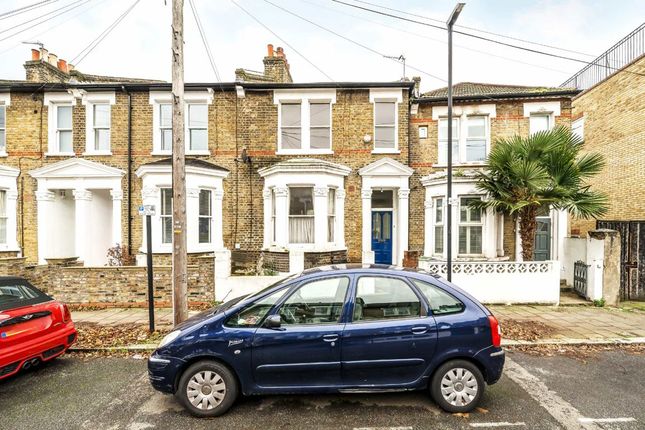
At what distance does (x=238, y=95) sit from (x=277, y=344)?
9.46 metres

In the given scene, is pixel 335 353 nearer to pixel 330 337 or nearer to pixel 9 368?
pixel 330 337

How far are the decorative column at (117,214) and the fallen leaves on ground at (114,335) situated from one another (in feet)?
15.4

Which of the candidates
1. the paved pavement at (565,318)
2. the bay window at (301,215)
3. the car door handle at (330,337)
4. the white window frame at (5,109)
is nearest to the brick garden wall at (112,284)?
the paved pavement at (565,318)

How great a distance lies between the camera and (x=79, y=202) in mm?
10195

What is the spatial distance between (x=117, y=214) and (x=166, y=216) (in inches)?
85.6

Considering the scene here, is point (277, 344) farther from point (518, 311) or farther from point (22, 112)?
point (22, 112)

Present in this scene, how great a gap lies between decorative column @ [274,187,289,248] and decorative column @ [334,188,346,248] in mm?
1744

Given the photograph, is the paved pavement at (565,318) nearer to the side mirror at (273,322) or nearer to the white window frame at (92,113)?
the side mirror at (273,322)

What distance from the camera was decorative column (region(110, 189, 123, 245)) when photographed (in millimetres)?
10328

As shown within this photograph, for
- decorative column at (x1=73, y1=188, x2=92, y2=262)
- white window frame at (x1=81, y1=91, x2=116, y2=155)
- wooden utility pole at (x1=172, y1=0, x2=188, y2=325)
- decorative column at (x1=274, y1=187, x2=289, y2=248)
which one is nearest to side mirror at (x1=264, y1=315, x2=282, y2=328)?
wooden utility pole at (x1=172, y1=0, x2=188, y2=325)

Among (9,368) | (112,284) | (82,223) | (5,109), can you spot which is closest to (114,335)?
(9,368)

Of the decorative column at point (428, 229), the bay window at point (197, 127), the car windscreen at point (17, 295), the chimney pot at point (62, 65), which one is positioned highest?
the chimney pot at point (62, 65)

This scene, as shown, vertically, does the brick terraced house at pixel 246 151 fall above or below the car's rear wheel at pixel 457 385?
above

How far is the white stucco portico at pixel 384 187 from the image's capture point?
34.3ft
